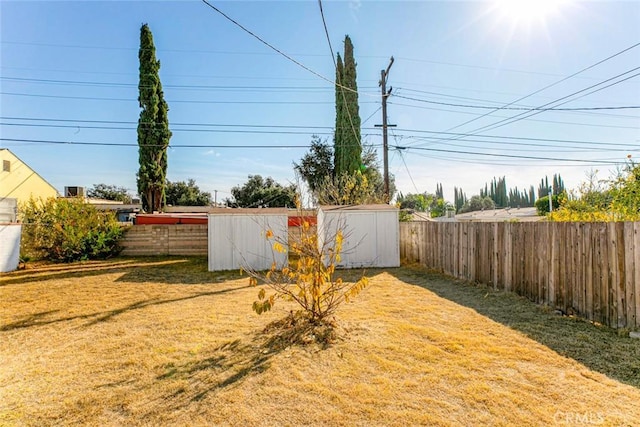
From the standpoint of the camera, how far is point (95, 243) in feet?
37.7

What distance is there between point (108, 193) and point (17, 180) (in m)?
27.7

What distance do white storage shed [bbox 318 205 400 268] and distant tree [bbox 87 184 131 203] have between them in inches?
1663

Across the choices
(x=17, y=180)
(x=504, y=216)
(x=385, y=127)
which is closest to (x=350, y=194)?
(x=385, y=127)

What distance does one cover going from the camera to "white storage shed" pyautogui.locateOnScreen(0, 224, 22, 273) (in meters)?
9.07

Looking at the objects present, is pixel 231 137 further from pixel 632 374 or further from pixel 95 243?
pixel 632 374

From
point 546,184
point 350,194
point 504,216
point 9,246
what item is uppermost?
point 546,184

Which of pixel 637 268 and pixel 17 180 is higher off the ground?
pixel 17 180

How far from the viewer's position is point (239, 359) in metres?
3.36

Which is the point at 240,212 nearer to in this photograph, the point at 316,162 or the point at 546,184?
the point at 316,162

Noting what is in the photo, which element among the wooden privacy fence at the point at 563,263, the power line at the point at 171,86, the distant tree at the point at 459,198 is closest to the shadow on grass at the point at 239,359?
the wooden privacy fence at the point at 563,263

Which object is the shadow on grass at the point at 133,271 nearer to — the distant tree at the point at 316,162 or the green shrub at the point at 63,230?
the green shrub at the point at 63,230

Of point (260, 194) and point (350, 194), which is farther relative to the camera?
point (260, 194)

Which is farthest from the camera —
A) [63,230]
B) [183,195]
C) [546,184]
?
[546,184]

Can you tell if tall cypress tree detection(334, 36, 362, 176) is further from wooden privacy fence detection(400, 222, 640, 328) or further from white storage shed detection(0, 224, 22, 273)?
white storage shed detection(0, 224, 22, 273)
